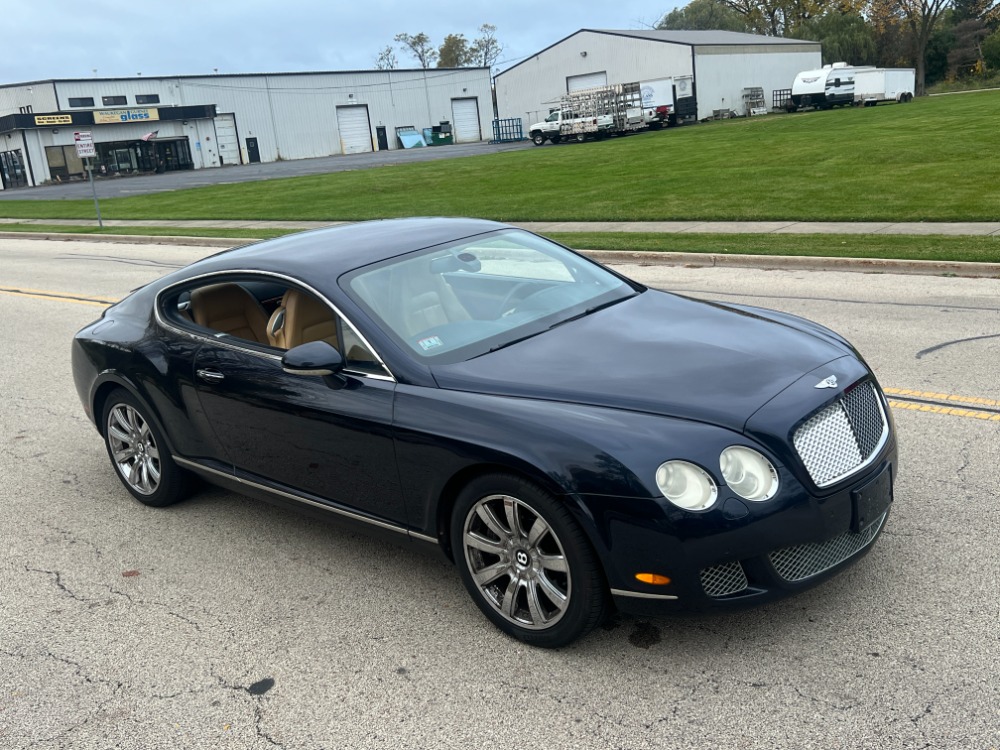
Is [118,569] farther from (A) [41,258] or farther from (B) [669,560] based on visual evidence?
(A) [41,258]

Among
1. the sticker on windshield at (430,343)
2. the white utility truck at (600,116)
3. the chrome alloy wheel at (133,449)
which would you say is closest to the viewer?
the sticker on windshield at (430,343)

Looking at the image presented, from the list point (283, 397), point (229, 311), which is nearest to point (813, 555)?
point (283, 397)

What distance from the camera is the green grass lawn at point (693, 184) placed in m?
17.4

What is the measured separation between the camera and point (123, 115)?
2864 inches

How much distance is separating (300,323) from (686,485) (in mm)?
2318

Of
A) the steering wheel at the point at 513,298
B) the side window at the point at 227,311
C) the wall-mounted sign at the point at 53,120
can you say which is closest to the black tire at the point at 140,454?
the side window at the point at 227,311

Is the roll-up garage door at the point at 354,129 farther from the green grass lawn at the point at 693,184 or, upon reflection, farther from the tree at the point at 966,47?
the tree at the point at 966,47

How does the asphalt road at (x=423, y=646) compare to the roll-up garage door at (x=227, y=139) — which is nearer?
the asphalt road at (x=423, y=646)

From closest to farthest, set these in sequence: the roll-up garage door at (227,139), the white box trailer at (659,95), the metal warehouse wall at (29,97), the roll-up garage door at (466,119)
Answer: the white box trailer at (659,95) < the metal warehouse wall at (29,97) < the roll-up garage door at (227,139) < the roll-up garage door at (466,119)

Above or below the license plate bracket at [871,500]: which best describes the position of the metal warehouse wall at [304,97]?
above

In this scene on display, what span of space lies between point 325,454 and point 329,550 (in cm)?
78

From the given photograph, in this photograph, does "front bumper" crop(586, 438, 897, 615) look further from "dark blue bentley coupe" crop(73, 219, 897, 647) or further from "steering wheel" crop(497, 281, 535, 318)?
"steering wheel" crop(497, 281, 535, 318)

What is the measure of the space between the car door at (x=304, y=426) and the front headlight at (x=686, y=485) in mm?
1240

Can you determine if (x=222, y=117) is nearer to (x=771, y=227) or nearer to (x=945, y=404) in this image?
(x=771, y=227)
